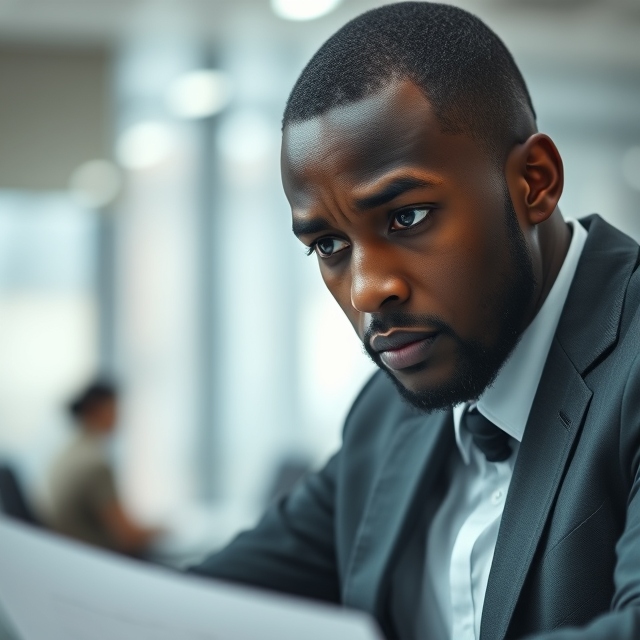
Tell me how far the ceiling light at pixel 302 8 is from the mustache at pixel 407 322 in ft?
14.3

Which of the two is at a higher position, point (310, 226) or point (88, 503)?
Answer: point (310, 226)

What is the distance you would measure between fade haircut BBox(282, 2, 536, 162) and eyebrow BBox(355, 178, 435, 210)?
8 cm

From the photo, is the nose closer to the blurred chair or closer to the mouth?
the mouth

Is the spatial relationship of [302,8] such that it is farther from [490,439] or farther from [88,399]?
[490,439]

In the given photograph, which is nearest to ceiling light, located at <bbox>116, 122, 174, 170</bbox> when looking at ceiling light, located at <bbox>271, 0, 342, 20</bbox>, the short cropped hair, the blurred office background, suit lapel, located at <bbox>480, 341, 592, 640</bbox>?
the blurred office background

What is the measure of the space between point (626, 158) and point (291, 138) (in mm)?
5593

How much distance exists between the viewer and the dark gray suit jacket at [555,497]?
35.3 inches

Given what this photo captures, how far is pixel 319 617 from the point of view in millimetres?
634

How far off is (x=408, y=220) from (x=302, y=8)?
4468mm

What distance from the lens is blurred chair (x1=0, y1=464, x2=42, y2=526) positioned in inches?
139

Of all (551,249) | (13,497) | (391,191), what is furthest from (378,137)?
(13,497)

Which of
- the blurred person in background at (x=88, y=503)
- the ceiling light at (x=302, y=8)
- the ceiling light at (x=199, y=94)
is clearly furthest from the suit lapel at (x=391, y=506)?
the ceiling light at (x=199, y=94)

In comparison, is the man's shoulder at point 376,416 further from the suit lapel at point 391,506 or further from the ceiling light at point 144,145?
the ceiling light at point 144,145

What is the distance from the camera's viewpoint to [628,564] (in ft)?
2.60
